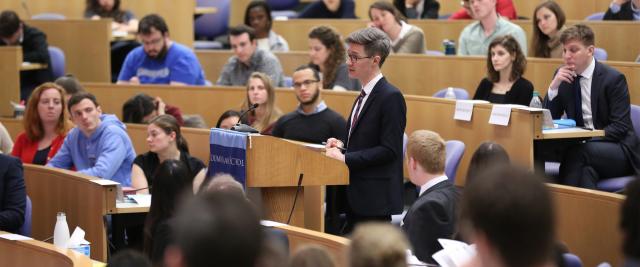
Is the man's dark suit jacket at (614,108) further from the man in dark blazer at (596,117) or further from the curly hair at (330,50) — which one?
the curly hair at (330,50)

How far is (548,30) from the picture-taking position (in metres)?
8.27

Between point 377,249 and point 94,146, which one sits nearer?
point 377,249

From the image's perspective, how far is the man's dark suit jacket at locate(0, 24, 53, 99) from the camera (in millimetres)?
9969

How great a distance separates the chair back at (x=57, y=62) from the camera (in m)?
10.1

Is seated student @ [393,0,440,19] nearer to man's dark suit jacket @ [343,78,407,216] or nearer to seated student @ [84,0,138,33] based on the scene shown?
seated student @ [84,0,138,33]

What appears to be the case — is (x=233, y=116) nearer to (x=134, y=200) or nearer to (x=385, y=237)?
(x=134, y=200)

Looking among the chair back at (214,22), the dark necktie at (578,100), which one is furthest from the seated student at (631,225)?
the chair back at (214,22)

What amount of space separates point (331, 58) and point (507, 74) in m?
1.50

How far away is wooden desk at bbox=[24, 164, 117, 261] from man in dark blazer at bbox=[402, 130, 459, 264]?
1988 mm

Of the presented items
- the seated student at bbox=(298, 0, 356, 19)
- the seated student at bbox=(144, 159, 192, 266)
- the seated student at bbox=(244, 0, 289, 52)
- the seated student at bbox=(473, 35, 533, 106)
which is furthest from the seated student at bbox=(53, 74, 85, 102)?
the seated student at bbox=(298, 0, 356, 19)

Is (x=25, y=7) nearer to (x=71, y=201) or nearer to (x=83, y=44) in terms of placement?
(x=83, y=44)

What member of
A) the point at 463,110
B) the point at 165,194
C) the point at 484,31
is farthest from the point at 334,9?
the point at 165,194

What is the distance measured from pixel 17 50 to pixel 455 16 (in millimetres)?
4172

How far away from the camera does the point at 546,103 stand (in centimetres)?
683
